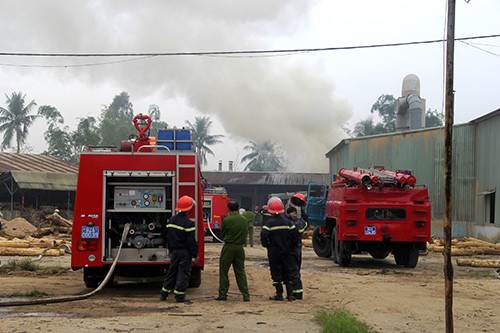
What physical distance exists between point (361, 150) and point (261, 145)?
35112mm

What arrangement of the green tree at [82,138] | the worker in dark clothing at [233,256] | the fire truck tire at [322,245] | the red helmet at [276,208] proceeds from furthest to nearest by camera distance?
the green tree at [82,138]
the fire truck tire at [322,245]
the red helmet at [276,208]
the worker in dark clothing at [233,256]

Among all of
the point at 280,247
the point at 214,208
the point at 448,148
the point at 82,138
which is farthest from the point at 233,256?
the point at 82,138

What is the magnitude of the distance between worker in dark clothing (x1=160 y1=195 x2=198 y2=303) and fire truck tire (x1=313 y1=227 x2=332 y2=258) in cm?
940

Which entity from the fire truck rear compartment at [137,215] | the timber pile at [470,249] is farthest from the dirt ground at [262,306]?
the timber pile at [470,249]

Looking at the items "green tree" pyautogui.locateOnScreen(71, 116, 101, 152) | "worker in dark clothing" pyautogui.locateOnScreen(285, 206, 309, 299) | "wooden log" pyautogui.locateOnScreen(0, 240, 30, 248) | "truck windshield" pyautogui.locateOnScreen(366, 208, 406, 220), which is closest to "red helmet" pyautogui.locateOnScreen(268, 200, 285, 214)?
"worker in dark clothing" pyautogui.locateOnScreen(285, 206, 309, 299)

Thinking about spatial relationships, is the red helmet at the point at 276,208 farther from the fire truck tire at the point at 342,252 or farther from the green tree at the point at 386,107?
the green tree at the point at 386,107

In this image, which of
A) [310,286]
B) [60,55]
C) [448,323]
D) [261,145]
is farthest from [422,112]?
[261,145]

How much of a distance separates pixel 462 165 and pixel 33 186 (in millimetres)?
22500

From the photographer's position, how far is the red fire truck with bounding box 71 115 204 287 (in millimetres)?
9484

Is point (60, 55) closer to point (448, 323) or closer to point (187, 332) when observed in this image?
point (187, 332)

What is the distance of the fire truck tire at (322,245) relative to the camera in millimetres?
18300

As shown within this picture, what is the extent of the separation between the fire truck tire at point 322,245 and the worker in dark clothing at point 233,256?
8.92 m

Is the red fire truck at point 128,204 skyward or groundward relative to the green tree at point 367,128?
groundward

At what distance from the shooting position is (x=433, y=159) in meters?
28.5
